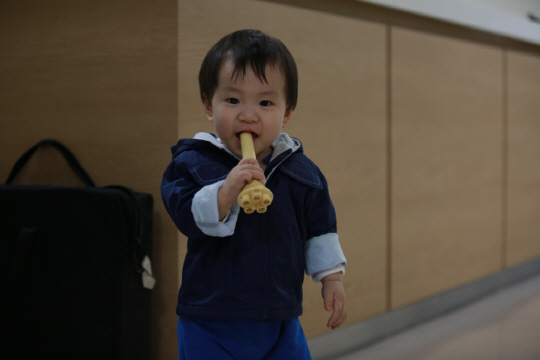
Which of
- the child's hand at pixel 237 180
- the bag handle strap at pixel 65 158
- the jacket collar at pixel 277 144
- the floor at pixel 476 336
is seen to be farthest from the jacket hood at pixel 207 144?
the floor at pixel 476 336

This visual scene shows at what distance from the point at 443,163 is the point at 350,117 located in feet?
1.68

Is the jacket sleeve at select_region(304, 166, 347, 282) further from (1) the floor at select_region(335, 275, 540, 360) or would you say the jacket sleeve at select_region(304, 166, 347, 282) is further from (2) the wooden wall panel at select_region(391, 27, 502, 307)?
(2) the wooden wall panel at select_region(391, 27, 502, 307)

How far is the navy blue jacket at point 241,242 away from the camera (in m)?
0.75

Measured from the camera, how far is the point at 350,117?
150 centimetres

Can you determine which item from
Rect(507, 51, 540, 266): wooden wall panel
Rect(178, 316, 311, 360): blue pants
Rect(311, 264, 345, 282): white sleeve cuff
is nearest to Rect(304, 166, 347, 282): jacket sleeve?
Rect(311, 264, 345, 282): white sleeve cuff

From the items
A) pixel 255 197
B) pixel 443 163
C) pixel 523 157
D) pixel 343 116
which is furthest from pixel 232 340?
pixel 523 157

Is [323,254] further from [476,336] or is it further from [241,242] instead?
[476,336]

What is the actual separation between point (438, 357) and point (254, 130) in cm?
104

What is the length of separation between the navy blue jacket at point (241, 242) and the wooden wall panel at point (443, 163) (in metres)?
0.90

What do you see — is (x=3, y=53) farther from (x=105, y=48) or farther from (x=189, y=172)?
(x=189, y=172)

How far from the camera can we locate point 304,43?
4.47 ft

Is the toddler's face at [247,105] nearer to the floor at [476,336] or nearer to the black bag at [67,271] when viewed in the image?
the black bag at [67,271]

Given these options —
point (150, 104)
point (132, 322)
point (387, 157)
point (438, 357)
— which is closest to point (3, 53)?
point (150, 104)

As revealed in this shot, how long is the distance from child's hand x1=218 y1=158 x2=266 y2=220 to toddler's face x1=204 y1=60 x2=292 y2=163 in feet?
0.29
